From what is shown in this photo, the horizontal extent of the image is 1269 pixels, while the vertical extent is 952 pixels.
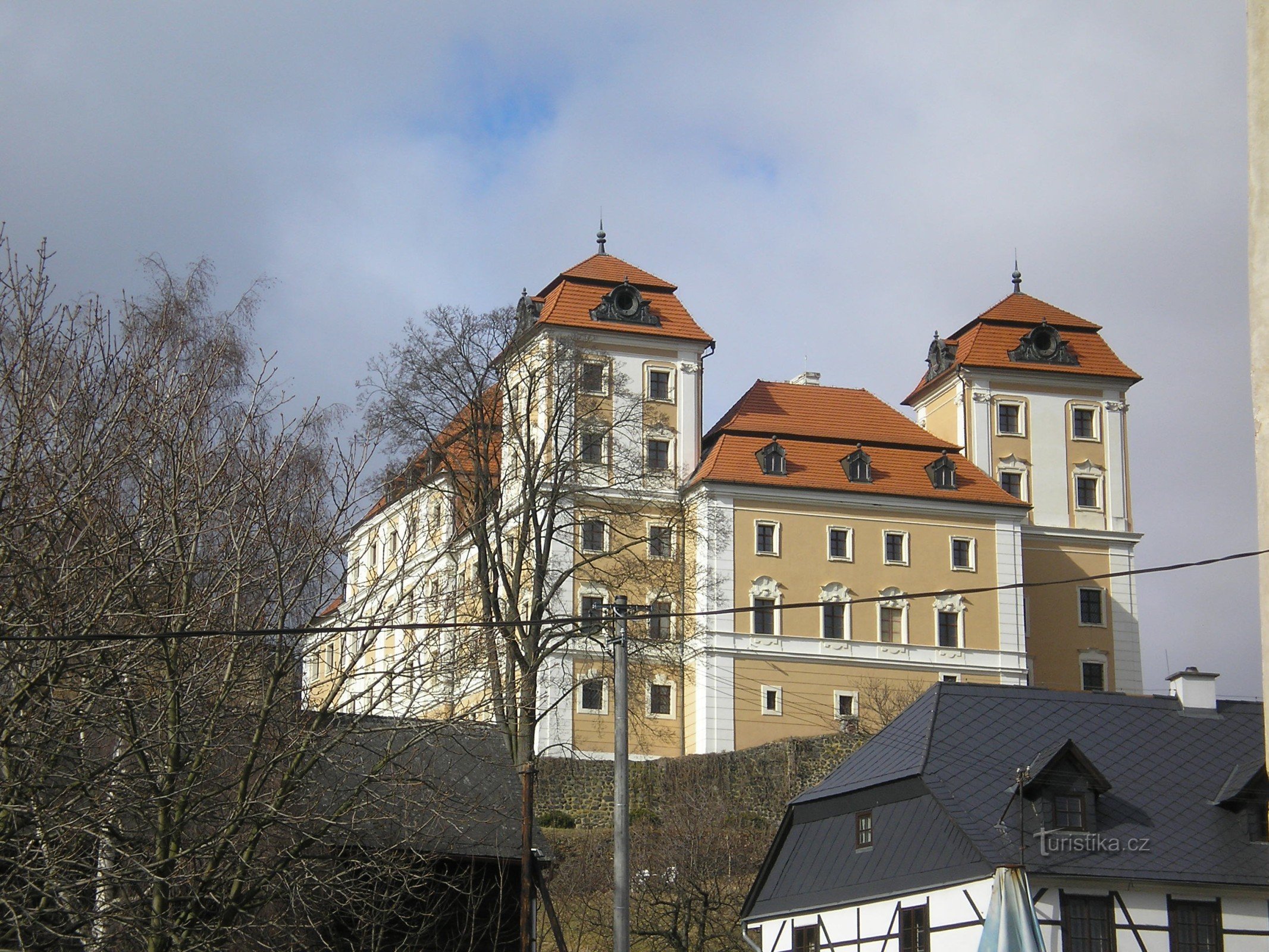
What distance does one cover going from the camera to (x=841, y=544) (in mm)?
60812

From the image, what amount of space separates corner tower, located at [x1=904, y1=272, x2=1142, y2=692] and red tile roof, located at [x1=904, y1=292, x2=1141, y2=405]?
0.16 ft

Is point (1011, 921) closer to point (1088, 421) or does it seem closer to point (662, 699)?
point (662, 699)

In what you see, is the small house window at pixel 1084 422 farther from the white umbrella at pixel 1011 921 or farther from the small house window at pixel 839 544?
the white umbrella at pixel 1011 921

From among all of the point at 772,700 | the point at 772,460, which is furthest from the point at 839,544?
the point at 772,700

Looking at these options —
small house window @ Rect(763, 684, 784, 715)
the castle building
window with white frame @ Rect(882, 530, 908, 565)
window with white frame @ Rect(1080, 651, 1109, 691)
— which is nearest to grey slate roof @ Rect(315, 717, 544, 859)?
the castle building

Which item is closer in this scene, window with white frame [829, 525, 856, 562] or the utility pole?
the utility pole

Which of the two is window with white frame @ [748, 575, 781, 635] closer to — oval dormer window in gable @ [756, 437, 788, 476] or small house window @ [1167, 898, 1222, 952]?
oval dormer window in gable @ [756, 437, 788, 476]

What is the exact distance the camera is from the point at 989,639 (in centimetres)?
6097

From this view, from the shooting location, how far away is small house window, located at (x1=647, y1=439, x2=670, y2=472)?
198ft

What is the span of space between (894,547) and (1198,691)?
28.7 metres

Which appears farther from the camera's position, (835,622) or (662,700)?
(835,622)

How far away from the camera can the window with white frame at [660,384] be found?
199ft

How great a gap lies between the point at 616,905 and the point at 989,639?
4385 centimetres

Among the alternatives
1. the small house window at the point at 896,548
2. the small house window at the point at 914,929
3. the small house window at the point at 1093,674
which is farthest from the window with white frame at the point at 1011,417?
the small house window at the point at 914,929
